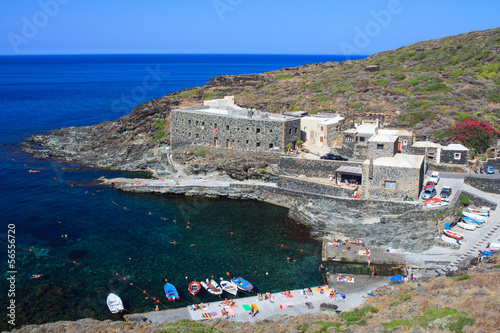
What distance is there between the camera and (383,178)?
135 ft

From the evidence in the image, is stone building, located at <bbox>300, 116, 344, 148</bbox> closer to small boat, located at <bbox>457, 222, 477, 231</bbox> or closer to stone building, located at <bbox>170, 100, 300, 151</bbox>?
stone building, located at <bbox>170, 100, 300, 151</bbox>

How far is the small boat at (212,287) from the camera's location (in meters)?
30.6

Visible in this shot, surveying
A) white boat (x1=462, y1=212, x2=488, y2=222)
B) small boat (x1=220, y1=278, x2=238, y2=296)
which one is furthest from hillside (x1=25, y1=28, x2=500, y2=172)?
small boat (x1=220, y1=278, x2=238, y2=296)

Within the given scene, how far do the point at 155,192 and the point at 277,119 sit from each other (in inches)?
698

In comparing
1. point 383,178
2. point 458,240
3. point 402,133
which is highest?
point 402,133

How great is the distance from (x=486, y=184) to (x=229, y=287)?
93.1 feet

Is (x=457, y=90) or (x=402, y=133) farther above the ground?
(x=457, y=90)

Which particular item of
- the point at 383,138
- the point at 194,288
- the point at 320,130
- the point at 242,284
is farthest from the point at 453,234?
the point at 320,130

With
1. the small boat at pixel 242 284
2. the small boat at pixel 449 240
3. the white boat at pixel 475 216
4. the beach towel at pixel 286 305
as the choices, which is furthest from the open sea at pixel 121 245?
the white boat at pixel 475 216

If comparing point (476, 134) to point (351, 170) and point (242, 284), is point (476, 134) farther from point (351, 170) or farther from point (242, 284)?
point (242, 284)

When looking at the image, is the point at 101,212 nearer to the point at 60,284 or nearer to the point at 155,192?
the point at 155,192

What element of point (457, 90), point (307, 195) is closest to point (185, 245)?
point (307, 195)

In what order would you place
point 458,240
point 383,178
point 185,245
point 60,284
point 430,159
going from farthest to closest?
point 430,159 → point 383,178 → point 185,245 → point 458,240 → point 60,284

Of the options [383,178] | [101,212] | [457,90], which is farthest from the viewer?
[457,90]
